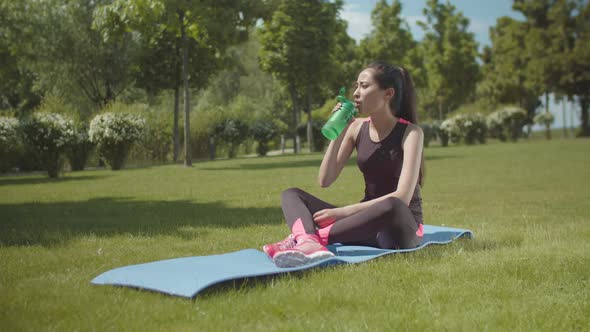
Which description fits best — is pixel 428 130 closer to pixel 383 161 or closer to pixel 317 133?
pixel 317 133

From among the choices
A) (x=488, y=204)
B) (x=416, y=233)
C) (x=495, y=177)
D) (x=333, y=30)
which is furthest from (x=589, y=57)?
(x=416, y=233)

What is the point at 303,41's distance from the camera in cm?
2880

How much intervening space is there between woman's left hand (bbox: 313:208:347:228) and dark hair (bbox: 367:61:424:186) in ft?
2.62

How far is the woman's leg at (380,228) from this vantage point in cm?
435

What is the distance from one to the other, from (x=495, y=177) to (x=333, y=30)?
1809cm

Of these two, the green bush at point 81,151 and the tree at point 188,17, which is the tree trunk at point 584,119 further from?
the green bush at point 81,151

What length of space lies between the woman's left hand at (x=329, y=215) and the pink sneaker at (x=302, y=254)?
12.7 inches

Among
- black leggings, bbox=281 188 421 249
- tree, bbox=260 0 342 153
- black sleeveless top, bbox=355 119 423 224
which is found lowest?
black leggings, bbox=281 188 421 249

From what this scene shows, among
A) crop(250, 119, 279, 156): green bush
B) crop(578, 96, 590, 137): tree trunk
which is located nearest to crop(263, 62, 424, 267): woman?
crop(250, 119, 279, 156): green bush

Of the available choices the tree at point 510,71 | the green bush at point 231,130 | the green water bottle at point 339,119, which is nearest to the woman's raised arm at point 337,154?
the green water bottle at point 339,119

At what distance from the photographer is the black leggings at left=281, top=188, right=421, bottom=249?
4.37m

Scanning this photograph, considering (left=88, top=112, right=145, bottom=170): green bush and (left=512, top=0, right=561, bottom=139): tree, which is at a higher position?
(left=512, top=0, right=561, bottom=139): tree

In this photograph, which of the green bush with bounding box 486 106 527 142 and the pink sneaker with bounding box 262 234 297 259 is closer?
the pink sneaker with bounding box 262 234 297 259

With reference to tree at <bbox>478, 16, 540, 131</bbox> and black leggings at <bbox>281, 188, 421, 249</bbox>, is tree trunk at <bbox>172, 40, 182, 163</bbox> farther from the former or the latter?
tree at <bbox>478, 16, 540, 131</bbox>
